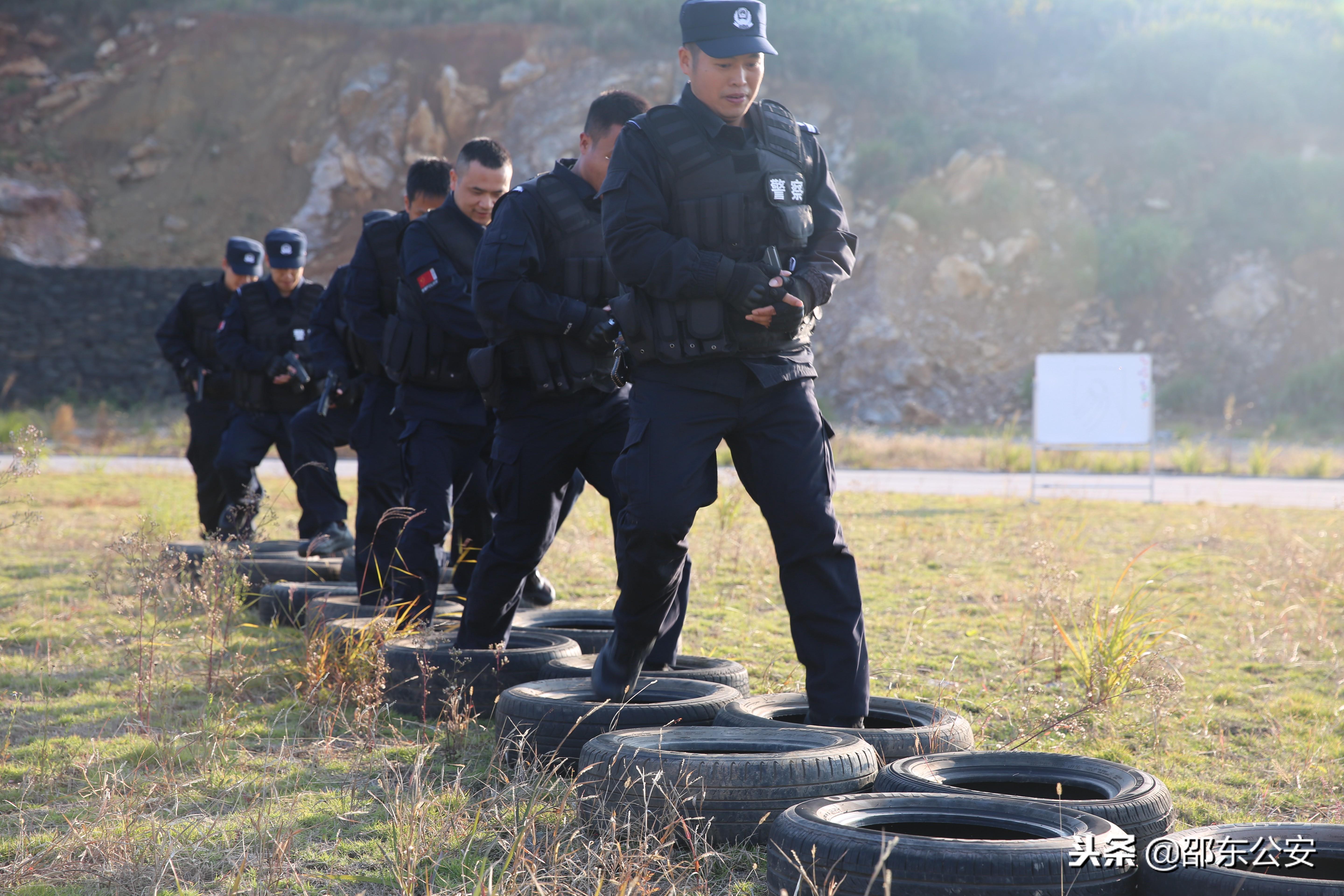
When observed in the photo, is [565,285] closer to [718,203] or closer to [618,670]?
[718,203]

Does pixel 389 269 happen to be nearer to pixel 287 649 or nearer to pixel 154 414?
pixel 287 649

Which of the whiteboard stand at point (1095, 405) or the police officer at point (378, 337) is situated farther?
the whiteboard stand at point (1095, 405)

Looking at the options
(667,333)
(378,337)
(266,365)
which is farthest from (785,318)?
(266,365)

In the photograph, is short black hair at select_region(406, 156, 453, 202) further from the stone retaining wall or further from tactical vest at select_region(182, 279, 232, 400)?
the stone retaining wall

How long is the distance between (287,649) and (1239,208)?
31436 millimetres

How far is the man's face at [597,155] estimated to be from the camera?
4.64m

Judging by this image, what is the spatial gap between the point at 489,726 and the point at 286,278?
5084 millimetres

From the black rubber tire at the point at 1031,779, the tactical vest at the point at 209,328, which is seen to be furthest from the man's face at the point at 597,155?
the tactical vest at the point at 209,328

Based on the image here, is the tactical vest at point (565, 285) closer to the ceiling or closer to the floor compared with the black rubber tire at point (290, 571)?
closer to the ceiling

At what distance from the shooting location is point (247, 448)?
8250 millimetres

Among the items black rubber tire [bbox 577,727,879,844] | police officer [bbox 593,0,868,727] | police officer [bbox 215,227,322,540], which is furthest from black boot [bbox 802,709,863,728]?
police officer [bbox 215,227,322,540]

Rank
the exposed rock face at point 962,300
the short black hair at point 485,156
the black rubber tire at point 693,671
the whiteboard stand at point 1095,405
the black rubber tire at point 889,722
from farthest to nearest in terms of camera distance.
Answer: the exposed rock face at point 962,300
the whiteboard stand at point 1095,405
the short black hair at point 485,156
the black rubber tire at point 693,671
the black rubber tire at point 889,722

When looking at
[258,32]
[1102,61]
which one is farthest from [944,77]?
[258,32]

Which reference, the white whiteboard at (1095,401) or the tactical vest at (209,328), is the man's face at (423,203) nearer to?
the tactical vest at (209,328)
